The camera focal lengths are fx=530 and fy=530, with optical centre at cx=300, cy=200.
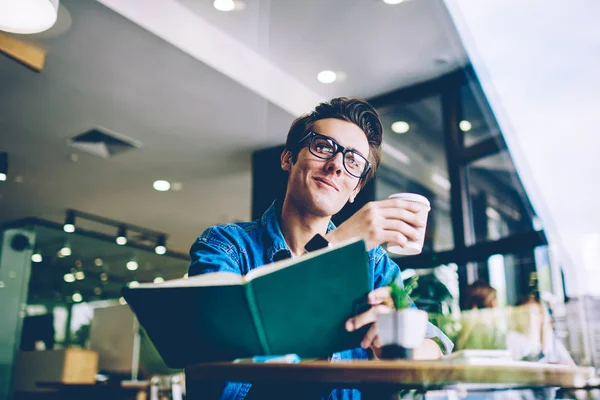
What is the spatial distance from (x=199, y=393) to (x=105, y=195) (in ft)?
17.8

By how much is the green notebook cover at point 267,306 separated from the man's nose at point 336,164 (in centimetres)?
49

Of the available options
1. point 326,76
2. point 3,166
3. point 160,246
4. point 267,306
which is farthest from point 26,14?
point 160,246

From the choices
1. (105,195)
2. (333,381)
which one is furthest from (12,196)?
(333,381)

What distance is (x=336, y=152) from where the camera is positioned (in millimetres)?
1354

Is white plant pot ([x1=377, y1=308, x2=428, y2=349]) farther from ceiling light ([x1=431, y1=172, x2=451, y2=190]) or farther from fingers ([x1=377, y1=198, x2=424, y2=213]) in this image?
ceiling light ([x1=431, y1=172, x2=451, y2=190])

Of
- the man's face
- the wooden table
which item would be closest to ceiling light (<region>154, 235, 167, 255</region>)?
the man's face

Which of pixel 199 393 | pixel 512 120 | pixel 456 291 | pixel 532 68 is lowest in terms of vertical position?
pixel 199 393

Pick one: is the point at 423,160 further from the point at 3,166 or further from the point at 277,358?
the point at 3,166

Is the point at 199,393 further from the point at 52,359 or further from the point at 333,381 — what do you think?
the point at 52,359

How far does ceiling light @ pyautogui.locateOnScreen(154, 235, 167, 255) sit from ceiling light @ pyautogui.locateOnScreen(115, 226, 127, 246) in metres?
0.48

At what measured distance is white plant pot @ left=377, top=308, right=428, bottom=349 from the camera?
91 cm

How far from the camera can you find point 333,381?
767mm

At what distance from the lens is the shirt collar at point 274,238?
1394 millimetres

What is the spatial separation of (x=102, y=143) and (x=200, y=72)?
1592mm
